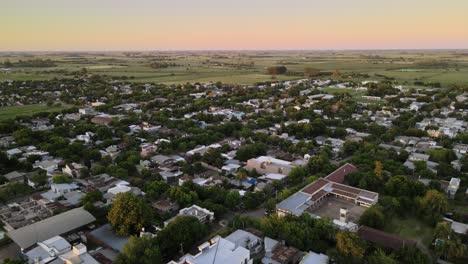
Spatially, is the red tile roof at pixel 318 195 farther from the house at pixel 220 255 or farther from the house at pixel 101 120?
the house at pixel 101 120

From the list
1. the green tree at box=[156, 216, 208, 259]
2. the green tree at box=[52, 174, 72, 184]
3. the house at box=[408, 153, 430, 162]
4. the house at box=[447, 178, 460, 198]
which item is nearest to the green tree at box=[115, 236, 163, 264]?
the green tree at box=[156, 216, 208, 259]

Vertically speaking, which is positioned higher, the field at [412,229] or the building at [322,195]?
the building at [322,195]

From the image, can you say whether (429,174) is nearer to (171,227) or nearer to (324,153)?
(324,153)

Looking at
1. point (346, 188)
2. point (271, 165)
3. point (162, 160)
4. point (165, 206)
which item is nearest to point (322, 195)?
point (346, 188)

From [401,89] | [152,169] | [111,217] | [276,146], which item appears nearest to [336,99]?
[401,89]

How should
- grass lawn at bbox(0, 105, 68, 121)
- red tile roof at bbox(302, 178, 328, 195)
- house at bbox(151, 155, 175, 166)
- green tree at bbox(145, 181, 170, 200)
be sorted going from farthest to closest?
grass lawn at bbox(0, 105, 68, 121) → house at bbox(151, 155, 175, 166) → green tree at bbox(145, 181, 170, 200) → red tile roof at bbox(302, 178, 328, 195)

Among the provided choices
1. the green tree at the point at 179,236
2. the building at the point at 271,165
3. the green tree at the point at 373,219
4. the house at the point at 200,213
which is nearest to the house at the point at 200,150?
the building at the point at 271,165

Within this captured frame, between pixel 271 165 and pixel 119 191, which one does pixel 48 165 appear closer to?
pixel 119 191

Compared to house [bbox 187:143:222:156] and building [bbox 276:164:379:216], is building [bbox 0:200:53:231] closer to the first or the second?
house [bbox 187:143:222:156]
